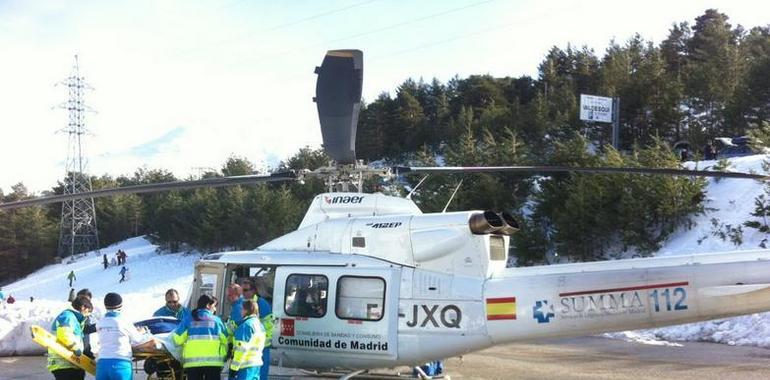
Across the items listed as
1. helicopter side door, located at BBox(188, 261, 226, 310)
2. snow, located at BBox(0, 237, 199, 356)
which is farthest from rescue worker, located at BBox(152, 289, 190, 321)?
snow, located at BBox(0, 237, 199, 356)

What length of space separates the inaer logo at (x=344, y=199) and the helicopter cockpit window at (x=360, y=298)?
1.23 metres

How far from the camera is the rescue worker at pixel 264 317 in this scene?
8.41m

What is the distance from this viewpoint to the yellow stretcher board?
24.7 ft

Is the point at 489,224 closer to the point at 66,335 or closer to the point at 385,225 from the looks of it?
the point at 385,225

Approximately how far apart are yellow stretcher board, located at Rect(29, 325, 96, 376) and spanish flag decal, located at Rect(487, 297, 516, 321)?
4643 millimetres

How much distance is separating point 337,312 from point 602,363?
227 inches

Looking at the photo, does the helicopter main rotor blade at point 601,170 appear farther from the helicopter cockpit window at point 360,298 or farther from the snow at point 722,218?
the snow at point 722,218

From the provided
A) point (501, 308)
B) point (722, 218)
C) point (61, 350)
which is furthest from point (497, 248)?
point (722, 218)

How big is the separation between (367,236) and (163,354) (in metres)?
2.92

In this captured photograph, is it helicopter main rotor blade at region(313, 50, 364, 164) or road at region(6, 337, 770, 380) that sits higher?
helicopter main rotor blade at region(313, 50, 364, 164)

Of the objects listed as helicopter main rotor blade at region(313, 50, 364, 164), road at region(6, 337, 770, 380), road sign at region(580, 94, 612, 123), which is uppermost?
road sign at region(580, 94, 612, 123)

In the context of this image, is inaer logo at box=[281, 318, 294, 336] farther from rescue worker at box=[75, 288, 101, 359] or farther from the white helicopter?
rescue worker at box=[75, 288, 101, 359]

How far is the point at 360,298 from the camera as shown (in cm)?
877

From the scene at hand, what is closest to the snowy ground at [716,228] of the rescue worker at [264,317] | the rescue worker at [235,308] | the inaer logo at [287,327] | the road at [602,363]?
the road at [602,363]
